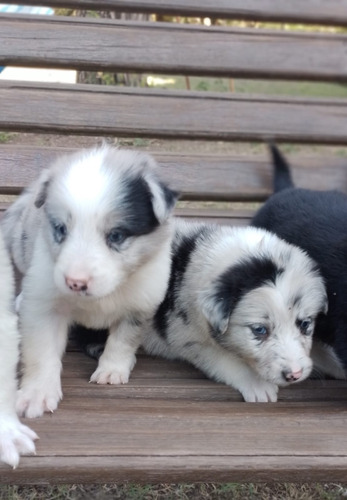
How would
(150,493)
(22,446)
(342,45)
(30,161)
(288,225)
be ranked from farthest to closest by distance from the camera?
(342,45) < (30,161) < (288,225) < (150,493) < (22,446)

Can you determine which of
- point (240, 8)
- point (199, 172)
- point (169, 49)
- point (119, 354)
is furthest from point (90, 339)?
point (240, 8)

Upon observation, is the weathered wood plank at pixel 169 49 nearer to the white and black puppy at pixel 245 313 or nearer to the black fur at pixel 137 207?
the white and black puppy at pixel 245 313

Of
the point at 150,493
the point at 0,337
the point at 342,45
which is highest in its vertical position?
the point at 342,45

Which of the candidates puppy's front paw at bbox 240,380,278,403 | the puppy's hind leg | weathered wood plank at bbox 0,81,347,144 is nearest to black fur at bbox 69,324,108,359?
the puppy's hind leg

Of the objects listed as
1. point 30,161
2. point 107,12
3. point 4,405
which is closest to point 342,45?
point 107,12

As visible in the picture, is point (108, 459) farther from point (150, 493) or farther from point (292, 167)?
point (292, 167)

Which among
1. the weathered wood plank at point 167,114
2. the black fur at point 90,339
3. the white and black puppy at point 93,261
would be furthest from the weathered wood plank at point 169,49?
the black fur at point 90,339

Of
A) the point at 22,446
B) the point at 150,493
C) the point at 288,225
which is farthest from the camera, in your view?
the point at 288,225
